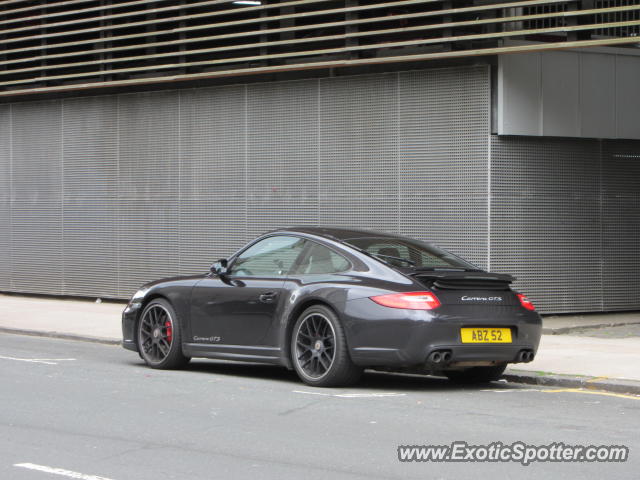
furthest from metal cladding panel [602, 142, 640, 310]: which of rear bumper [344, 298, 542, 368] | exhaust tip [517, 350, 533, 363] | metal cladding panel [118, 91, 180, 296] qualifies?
rear bumper [344, 298, 542, 368]

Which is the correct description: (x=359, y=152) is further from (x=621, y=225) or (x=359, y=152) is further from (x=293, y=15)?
(x=621, y=225)

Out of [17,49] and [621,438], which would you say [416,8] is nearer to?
[17,49]

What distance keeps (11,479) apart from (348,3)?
1202cm

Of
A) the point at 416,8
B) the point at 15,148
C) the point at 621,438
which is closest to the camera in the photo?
the point at 621,438

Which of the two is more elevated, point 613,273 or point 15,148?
point 15,148

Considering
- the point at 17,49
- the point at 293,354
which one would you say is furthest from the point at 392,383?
the point at 17,49

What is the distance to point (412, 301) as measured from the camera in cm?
941

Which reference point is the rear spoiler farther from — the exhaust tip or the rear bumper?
the exhaust tip

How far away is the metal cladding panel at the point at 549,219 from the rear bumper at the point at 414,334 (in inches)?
255

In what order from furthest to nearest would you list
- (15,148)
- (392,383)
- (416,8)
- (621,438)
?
(15,148)
(416,8)
(392,383)
(621,438)

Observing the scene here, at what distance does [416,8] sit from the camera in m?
16.8

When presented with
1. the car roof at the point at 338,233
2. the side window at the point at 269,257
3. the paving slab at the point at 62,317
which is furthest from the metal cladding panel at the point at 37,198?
the car roof at the point at 338,233

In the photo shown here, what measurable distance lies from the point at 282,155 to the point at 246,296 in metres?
7.90

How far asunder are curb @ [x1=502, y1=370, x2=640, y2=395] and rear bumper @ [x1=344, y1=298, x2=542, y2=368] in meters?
1.07
